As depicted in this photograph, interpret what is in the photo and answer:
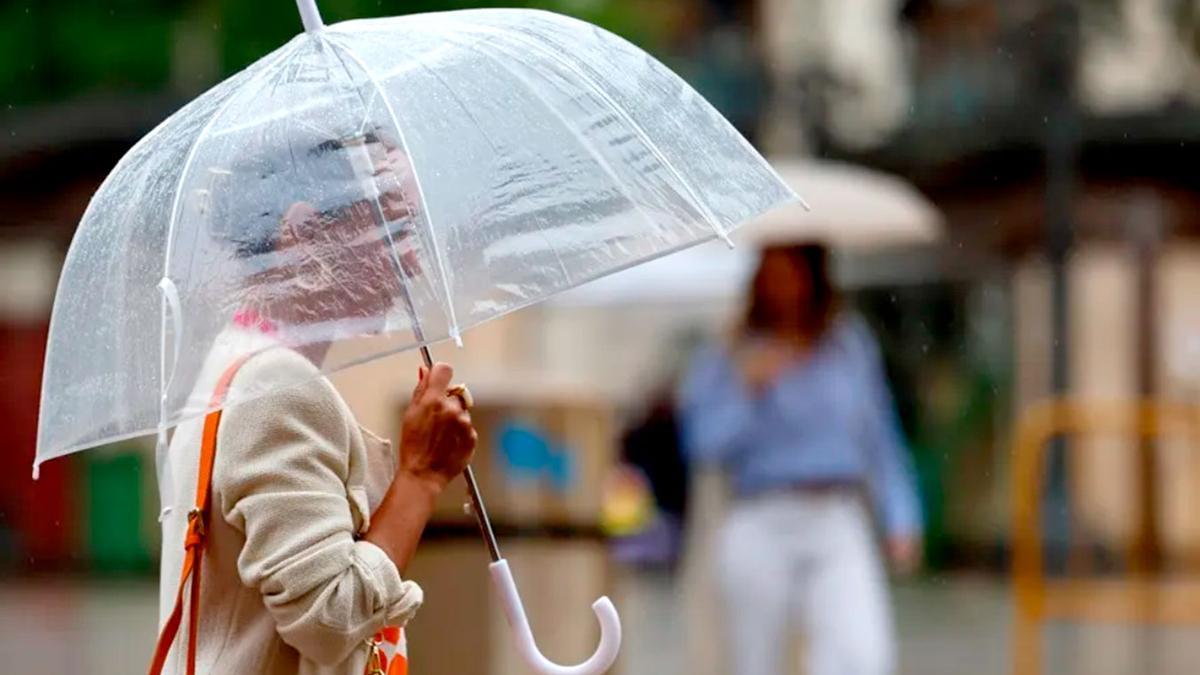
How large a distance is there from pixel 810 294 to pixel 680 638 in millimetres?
8056

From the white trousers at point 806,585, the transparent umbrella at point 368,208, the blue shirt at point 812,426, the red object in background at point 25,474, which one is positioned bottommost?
the red object in background at point 25,474

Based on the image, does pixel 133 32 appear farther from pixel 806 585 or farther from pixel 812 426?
pixel 806 585

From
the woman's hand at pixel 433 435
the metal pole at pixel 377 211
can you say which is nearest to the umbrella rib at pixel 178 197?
the metal pole at pixel 377 211

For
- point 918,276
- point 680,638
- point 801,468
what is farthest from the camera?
point 918,276

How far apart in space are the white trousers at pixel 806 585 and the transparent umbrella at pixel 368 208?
11.2ft

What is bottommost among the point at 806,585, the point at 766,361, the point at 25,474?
the point at 25,474

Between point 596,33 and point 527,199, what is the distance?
1.66ft

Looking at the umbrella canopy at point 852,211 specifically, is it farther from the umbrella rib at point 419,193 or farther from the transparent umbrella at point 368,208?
the umbrella rib at point 419,193

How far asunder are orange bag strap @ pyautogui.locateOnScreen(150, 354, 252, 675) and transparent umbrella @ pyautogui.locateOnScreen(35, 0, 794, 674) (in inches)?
2.3

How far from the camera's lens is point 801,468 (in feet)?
23.8

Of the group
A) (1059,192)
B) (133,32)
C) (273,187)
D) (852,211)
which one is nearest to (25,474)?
(133,32)

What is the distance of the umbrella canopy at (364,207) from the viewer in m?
3.49

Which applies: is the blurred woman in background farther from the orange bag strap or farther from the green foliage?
the green foliage

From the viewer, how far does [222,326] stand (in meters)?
3.48
